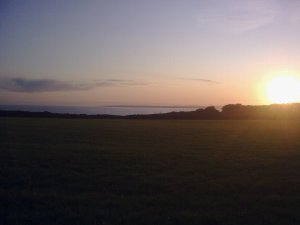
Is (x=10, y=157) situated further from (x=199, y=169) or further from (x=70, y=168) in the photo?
(x=199, y=169)

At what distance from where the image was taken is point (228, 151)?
2025cm

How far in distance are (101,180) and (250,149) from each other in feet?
35.5

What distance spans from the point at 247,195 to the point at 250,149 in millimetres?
10913

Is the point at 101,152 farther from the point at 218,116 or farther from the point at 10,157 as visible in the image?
the point at 218,116

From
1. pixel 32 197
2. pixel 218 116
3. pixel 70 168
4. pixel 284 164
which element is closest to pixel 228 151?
pixel 284 164

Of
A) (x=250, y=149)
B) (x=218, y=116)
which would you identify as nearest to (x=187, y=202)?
(x=250, y=149)

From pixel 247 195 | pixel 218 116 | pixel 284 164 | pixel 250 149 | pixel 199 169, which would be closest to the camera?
pixel 247 195

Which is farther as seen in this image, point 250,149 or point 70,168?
point 250,149

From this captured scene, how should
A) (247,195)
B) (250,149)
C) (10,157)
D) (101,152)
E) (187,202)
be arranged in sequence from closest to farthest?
(187,202), (247,195), (10,157), (101,152), (250,149)

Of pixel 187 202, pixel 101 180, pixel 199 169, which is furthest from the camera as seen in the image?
pixel 199 169

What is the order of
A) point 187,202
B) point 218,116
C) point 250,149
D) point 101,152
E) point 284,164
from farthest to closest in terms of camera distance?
point 218,116 → point 250,149 → point 101,152 → point 284,164 → point 187,202

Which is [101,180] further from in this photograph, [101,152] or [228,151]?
[228,151]

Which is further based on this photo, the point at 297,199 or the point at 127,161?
the point at 127,161

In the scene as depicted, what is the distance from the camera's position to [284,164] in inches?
625
